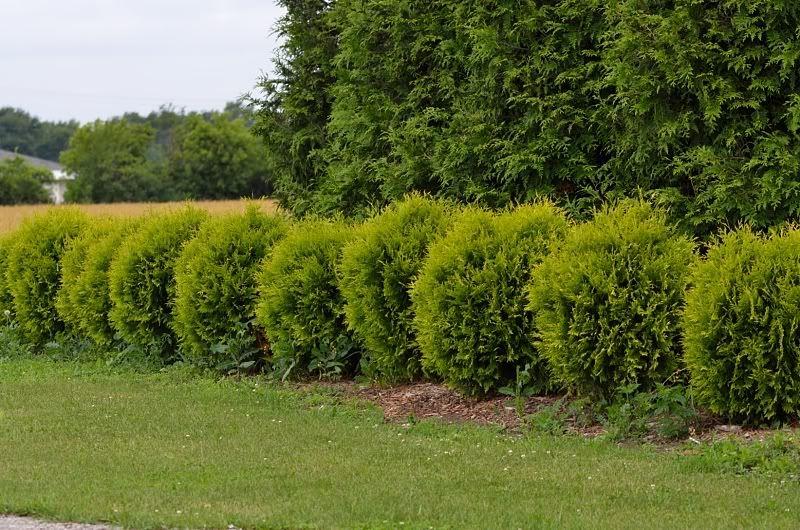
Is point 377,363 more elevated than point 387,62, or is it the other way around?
point 387,62

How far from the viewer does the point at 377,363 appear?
409 inches

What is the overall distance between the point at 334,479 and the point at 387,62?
7.02 metres

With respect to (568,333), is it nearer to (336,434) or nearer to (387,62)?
(336,434)

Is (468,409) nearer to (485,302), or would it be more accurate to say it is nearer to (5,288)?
(485,302)

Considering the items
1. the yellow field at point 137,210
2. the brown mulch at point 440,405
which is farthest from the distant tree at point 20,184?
the brown mulch at point 440,405

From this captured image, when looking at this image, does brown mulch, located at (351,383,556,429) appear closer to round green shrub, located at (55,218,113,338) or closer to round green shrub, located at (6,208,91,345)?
round green shrub, located at (55,218,113,338)

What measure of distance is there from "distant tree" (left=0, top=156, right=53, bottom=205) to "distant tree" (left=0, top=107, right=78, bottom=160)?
137 ft

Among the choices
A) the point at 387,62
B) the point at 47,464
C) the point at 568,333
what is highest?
the point at 387,62

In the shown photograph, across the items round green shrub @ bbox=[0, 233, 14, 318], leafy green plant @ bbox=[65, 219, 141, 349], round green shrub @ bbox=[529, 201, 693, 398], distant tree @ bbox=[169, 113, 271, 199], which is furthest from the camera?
distant tree @ bbox=[169, 113, 271, 199]

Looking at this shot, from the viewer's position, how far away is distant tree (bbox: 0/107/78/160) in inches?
4045

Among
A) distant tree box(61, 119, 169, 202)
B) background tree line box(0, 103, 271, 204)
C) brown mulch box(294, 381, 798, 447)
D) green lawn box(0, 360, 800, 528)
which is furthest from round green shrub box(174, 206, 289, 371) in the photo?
distant tree box(61, 119, 169, 202)

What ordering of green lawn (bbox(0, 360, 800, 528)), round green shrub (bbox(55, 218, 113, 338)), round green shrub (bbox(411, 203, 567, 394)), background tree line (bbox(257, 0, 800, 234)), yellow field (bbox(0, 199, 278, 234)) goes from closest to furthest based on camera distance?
green lawn (bbox(0, 360, 800, 528)), round green shrub (bbox(411, 203, 567, 394)), background tree line (bbox(257, 0, 800, 234)), round green shrub (bbox(55, 218, 113, 338)), yellow field (bbox(0, 199, 278, 234))

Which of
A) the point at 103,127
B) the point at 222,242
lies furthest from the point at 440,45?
the point at 103,127

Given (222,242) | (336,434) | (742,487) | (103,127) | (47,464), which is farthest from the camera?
(103,127)
